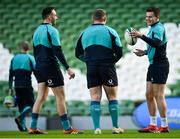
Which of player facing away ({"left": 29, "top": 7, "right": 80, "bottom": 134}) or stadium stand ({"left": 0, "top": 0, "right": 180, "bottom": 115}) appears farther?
stadium stand ({"left": 0, "top": 0, "right": 180, "bottom": 115})

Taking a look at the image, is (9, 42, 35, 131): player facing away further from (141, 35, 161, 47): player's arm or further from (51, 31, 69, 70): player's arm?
(141, 35, 161, 47): player's arm

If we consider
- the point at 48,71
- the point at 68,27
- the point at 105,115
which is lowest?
the point at 105,115

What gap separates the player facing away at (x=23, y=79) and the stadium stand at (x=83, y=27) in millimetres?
2982

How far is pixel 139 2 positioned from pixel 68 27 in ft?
7.03

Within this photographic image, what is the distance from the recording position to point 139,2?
18.5m

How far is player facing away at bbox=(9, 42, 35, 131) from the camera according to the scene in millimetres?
12070

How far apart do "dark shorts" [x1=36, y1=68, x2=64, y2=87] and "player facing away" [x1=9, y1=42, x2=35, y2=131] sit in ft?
7.56

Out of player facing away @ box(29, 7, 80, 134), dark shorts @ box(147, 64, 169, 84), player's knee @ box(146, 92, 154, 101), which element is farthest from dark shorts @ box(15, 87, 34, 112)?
dark shorts @ box(147, 64, 169, 84)

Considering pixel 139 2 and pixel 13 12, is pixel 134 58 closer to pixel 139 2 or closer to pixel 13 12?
pixel 139 2

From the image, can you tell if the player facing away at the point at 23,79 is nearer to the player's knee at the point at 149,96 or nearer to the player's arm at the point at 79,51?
the player's arm at the point at 79,51

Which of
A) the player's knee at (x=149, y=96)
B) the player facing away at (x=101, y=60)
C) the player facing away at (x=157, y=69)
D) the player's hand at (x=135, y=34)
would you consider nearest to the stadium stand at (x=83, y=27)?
the player's knee at (x=149, y=96)

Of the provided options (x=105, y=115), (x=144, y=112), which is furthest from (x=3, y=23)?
(x=144, y=112)

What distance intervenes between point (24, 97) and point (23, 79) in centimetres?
36

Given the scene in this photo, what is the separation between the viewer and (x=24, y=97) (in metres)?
12.4
